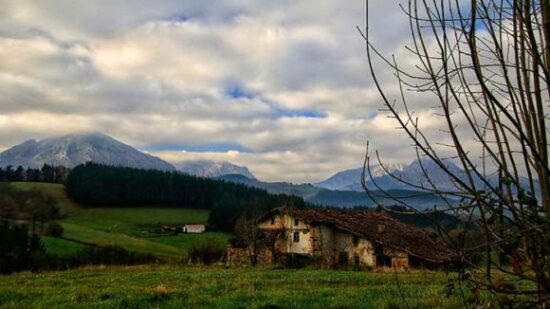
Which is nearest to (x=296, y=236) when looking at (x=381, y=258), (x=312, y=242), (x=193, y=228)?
(x=312, y=242)

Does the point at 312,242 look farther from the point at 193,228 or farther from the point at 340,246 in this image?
the point at 193,228

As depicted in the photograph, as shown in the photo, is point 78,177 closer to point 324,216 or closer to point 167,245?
point 167,245

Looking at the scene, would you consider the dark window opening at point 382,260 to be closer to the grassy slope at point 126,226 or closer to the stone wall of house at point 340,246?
the stone wall of house at point 340,246

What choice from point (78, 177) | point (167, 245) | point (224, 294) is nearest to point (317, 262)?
point (224, 294)

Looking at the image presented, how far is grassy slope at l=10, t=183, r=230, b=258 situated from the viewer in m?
105

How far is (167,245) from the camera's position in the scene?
115 meters

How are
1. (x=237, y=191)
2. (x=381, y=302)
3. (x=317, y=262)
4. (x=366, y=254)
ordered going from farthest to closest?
(x=237, y=191) < (x=366, y=254) < (x=317, y=262) < (x=381, y=302)

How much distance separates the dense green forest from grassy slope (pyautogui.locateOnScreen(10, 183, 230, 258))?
4265 millimetres

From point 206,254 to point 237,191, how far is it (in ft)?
396

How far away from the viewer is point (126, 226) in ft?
451

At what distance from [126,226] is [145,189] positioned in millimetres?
28315

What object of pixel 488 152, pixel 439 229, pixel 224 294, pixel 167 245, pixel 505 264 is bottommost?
pixel 167 245

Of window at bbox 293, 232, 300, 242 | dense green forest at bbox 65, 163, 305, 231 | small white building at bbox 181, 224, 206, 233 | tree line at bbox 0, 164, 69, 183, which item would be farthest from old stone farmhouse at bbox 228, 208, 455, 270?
tree line at bbox 0, 164, 69, 183

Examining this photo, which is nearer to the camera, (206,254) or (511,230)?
(511,230)
